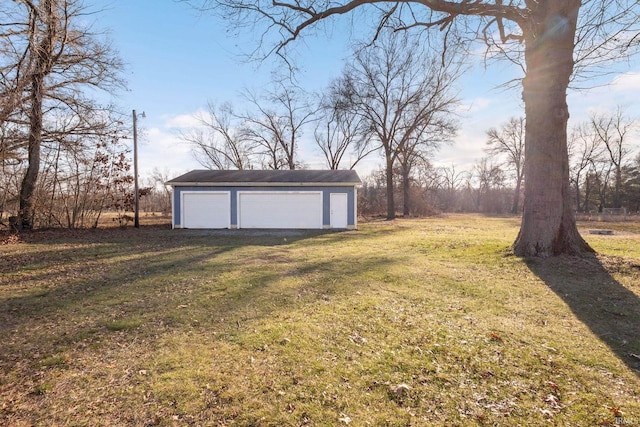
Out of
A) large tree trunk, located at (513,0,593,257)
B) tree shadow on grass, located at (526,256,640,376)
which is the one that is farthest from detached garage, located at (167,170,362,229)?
tree shadow on grass, located at (526,256,640,376)

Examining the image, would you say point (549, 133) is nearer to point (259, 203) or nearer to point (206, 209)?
point (259, 203)

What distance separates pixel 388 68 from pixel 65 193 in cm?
2201

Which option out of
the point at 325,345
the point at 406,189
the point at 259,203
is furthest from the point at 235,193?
the point at 406,189

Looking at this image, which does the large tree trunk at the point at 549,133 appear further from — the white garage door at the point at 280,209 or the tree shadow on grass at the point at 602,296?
the white garage door at the point at 280,209

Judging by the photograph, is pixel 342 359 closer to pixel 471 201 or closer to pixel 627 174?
pixel 627 174

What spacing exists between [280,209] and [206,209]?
3.74 m

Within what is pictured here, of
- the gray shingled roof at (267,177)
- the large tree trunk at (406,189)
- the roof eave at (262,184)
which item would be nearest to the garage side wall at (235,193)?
the roof eave at (262,184)

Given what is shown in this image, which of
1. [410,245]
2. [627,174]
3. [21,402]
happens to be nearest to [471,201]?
[627,174]

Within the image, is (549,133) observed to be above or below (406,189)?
below

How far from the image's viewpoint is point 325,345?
3.19 meters

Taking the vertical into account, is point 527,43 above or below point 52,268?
above

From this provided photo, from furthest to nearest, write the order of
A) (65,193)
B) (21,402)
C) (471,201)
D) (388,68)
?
(471,201) → (388,68) → (65,193) → (21,402)

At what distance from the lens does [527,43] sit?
731 cm

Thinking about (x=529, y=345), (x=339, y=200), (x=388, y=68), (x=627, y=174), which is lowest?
(x=529, y=345)
